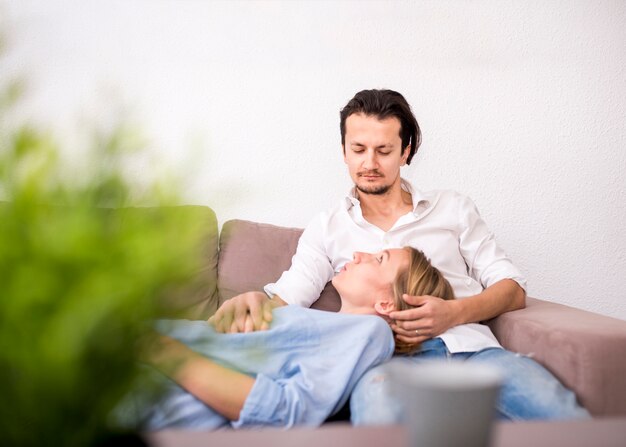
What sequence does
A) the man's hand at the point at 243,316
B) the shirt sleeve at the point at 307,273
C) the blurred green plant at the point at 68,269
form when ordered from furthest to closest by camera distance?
the shirt sleeve at the point at 307,273
the man's hand at the point at 243,316
the blurred green plant at the point at 68,269

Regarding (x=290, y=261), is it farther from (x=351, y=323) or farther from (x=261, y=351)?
(x=261, y=351)

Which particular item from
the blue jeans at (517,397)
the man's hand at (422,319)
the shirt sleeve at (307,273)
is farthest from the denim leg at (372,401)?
the shirt sleeve at (307,273)

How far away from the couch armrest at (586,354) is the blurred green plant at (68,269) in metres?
1.20

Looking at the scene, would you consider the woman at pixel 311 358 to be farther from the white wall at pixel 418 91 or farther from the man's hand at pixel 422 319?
the white wall at pixel 418 91

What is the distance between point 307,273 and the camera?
1808mm

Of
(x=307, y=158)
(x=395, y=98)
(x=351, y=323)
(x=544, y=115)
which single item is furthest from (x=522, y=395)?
(x=544, y=115)

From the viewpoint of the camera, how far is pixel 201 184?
1.20 ft

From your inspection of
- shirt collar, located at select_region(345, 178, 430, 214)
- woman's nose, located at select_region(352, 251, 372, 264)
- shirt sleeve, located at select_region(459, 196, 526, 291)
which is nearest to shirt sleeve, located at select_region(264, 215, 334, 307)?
shirt collar, located at select_region(345, 178, 430, 214)

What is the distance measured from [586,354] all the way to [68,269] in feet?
4.11

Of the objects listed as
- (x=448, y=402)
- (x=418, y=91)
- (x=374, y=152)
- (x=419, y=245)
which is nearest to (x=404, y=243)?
(x=419, y=245)

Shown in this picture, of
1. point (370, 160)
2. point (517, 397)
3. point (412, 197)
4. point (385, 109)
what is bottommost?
point (517, 397)

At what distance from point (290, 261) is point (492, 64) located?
1.17 m

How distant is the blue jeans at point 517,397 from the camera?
1192 mm

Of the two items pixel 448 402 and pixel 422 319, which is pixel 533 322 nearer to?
pixel 422 319
